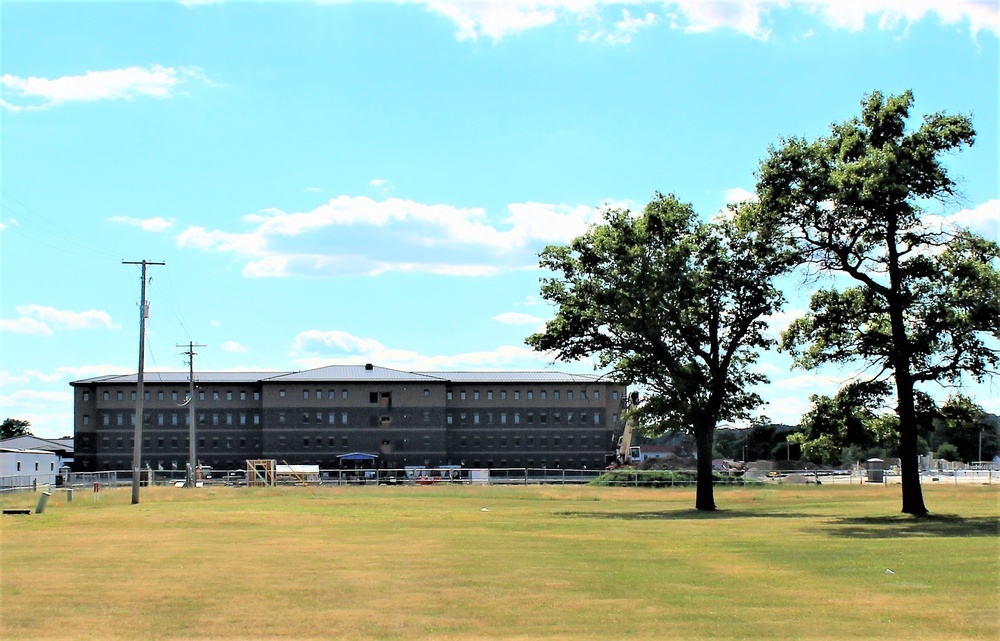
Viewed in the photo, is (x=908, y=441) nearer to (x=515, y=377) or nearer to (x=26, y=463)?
(x=26, y=463)

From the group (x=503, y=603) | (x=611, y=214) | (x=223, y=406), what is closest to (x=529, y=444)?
(x=223, y=406)

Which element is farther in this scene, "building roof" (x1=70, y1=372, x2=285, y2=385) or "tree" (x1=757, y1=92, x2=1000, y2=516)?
"building roof" (x1=70, y1=372, x2=285, y2=385)

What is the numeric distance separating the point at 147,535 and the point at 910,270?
85.4 feet

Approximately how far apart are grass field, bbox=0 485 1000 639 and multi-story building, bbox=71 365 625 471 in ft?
326

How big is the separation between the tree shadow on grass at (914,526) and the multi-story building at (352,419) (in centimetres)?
9895

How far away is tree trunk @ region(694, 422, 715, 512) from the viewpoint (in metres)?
46.9

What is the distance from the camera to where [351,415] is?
444 feet

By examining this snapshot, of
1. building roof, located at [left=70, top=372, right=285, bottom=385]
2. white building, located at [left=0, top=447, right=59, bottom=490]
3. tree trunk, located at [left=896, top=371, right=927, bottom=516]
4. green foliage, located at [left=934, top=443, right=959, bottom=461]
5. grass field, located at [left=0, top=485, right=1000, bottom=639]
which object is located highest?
building roof, located at [left=70, top=372, right=285, bottom=385]

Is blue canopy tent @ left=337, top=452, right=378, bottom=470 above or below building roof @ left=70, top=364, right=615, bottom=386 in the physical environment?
below

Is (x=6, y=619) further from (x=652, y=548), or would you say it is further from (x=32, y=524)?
(x=32, y=524)

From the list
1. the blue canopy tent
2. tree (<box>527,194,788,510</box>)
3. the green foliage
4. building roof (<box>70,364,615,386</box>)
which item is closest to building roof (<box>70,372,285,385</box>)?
building roof (<box>70,364,615,386</box>)

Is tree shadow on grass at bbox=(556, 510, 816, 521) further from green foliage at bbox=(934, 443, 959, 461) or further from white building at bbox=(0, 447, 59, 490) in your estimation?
green foliage at bbox=(934, 443, 959, 461)

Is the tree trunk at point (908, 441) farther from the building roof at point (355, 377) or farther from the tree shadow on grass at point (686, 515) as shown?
the building roof at point (355, 377)

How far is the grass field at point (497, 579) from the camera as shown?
1434 cm
